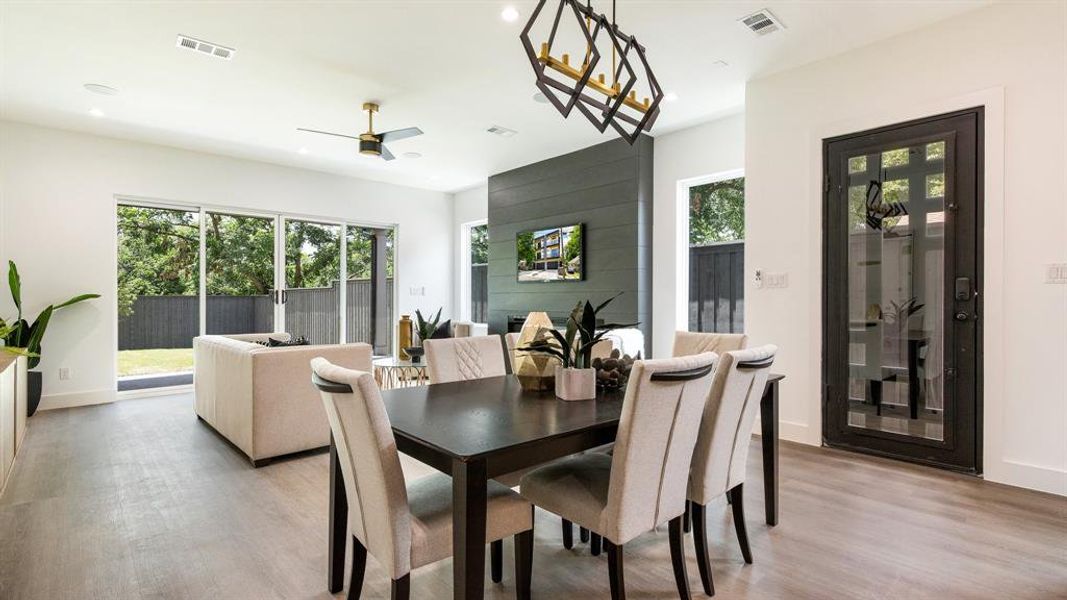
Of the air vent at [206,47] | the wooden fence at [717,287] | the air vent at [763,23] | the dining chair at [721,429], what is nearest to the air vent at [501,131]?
the wooden fence at [717,287]

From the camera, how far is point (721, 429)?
194cm

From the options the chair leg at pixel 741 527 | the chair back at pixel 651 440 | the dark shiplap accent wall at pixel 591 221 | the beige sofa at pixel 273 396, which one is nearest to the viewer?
the chair back at pixel 651 440

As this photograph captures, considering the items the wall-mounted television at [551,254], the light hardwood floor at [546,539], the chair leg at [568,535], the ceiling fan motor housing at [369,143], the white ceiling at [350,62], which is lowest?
the light hardwood floor at [546,539]

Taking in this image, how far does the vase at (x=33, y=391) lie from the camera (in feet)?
15.4

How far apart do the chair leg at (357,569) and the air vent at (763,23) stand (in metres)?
3.43

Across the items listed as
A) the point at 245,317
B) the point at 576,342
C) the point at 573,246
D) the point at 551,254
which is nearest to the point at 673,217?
the point at 573,246

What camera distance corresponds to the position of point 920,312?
3.30 metres

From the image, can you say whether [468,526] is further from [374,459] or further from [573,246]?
[573,246]

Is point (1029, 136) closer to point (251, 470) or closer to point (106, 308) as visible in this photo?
point (251, 470)

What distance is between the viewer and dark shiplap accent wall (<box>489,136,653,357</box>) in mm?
5371

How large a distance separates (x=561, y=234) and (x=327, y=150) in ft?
9.36

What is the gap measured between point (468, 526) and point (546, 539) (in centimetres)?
113

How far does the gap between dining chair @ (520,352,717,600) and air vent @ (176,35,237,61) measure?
11.7ft

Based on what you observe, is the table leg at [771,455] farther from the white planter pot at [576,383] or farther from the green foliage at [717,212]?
the green foliage at [717,212]
